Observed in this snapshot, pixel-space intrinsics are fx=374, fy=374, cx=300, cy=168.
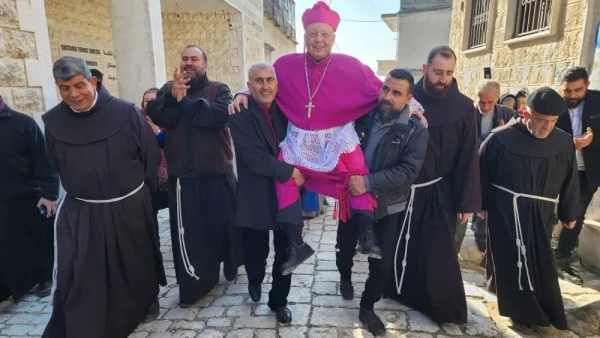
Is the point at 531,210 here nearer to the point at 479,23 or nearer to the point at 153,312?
Result: the point at 153,312

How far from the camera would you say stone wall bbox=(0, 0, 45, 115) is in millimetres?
3424

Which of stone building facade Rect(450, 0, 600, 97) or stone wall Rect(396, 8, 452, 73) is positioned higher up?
stone wall Rect(396, 8, 452, 73)

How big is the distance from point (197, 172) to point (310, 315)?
1491mm

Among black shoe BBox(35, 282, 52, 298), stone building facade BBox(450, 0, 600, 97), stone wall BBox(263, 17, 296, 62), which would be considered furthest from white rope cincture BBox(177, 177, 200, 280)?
stone wall BBox(263, 17, 296, 62)

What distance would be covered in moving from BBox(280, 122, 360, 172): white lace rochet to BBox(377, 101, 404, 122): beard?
8.3 inches

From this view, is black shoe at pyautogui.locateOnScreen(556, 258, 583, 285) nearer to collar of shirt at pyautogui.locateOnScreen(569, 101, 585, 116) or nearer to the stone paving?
the stone paving

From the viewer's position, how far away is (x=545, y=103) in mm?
2541

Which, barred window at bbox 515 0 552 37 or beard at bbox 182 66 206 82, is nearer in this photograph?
beard at bbox 182 66 206 82

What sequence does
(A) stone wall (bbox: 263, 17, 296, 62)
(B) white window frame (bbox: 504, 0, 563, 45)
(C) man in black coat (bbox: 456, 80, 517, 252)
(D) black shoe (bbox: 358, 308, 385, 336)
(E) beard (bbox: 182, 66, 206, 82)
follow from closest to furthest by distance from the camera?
1. (D) black shoe (bbox: 358, 308, 385, 336)
2. (E) beard (bbox: 182, 66, 206, 82)
3. (C) man in black coat (bbox: 456, 80, 517, 252)
4. (B) white window frame (bbox: 504, 0, 563, 45)
5. (A) stone wall (bbox: 263, 17, 296, 62)

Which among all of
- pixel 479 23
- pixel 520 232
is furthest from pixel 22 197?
pixel 479 23

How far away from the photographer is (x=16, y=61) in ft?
11.5

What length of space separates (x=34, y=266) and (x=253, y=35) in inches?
352

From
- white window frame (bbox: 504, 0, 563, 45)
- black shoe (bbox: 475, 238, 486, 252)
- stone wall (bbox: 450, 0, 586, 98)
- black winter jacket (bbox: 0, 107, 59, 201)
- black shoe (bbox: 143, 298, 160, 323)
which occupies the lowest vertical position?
black shoe (bbox: 143, 298, 160, 323)

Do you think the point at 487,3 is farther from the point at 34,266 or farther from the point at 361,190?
the point at 34,266
